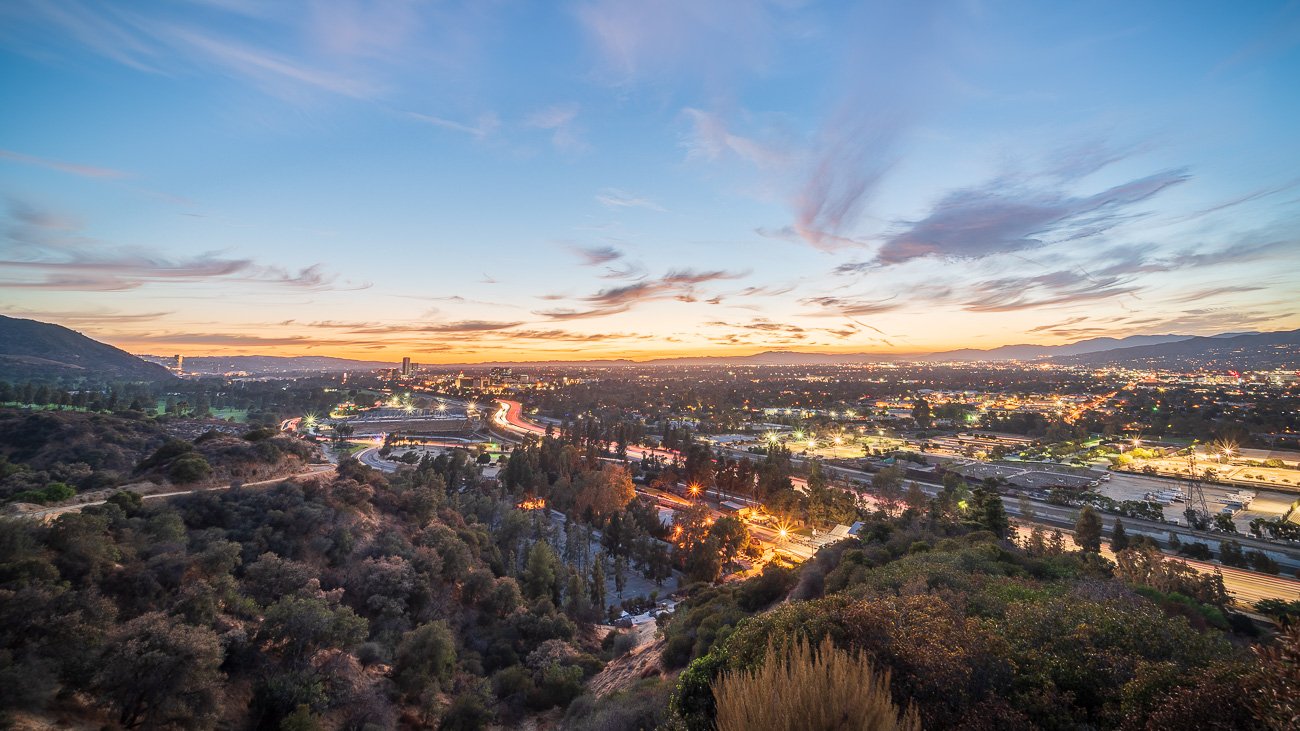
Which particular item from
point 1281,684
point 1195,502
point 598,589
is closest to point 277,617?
point 598,589

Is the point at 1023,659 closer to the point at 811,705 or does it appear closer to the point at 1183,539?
the point at 811,705

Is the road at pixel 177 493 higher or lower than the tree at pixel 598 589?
higher

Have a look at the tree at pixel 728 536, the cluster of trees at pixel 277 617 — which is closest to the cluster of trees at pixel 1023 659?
the cluster of trees at pixel 277 617

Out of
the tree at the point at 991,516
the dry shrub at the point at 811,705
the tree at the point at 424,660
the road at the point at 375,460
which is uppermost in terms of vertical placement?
the dry shrub at the point at 811,705

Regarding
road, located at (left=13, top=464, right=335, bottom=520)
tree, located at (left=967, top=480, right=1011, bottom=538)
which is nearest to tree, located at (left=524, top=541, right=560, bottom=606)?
road, located at (left=13, top=464, right=335, bottom=520)

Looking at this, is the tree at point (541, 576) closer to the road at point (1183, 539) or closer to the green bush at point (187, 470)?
the road at point (1183, 539)

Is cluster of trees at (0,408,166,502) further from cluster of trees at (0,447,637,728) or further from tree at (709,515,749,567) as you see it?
tree at (709,515,749,567)
